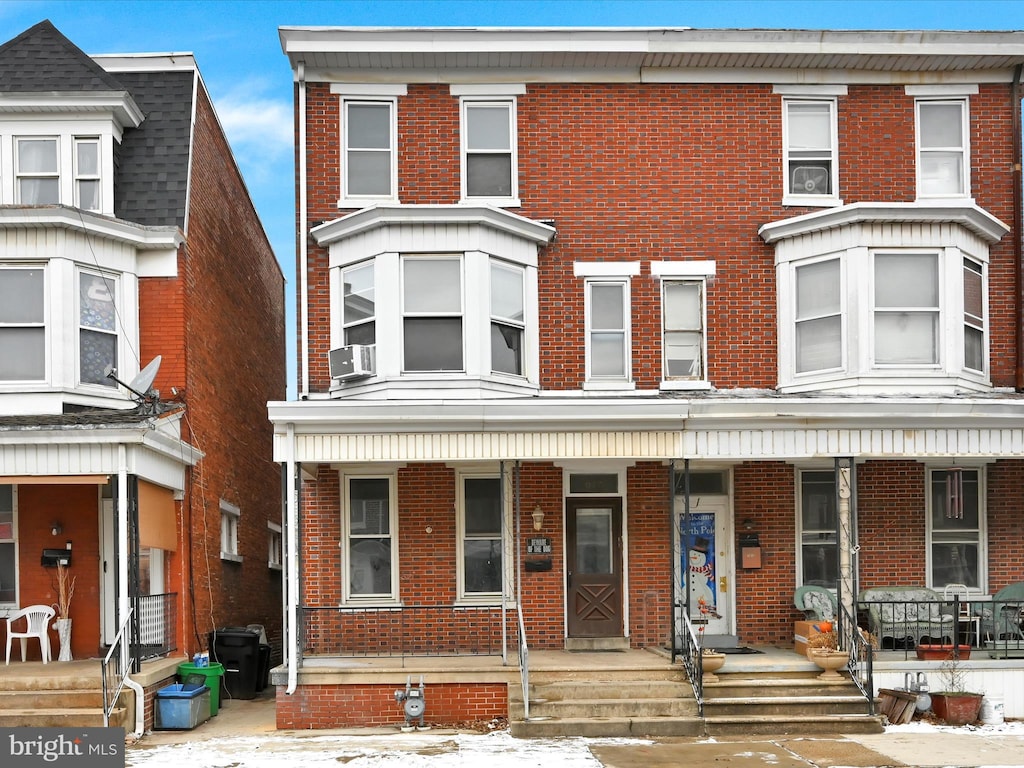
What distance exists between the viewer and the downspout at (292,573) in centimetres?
1432

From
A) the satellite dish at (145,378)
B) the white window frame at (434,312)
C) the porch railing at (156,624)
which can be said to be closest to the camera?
the porch railing at (156,624)

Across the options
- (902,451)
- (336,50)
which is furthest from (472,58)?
(902,451)

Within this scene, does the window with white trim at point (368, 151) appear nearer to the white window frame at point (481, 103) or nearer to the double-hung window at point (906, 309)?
the white window frame at point (481, 103)

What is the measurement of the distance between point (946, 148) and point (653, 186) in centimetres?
447

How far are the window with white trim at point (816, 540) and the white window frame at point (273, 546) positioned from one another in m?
11.1

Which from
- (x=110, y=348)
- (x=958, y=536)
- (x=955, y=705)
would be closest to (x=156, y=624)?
(x=110, y=348)

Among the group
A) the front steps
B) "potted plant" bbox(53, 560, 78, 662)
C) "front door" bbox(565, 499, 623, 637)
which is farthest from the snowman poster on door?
"potted plant" bbox(53, 560, 78, 662)

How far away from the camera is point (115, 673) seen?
1426 cm

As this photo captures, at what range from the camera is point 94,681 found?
14172 millimetres

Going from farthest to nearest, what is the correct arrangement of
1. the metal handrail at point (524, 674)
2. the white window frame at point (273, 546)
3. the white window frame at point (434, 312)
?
the white window frame at point (273, 546), the white window frame at point (434, 312), the metal handrail at point (524, 674)

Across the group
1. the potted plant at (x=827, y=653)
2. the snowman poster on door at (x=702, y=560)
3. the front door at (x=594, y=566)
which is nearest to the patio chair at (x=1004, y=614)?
the potted plant at (x=827, y=653)

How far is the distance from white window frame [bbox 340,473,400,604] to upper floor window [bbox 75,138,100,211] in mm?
5649

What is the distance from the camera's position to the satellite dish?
51.4 feet

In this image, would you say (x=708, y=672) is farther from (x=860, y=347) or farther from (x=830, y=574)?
(x=860, y=347)
